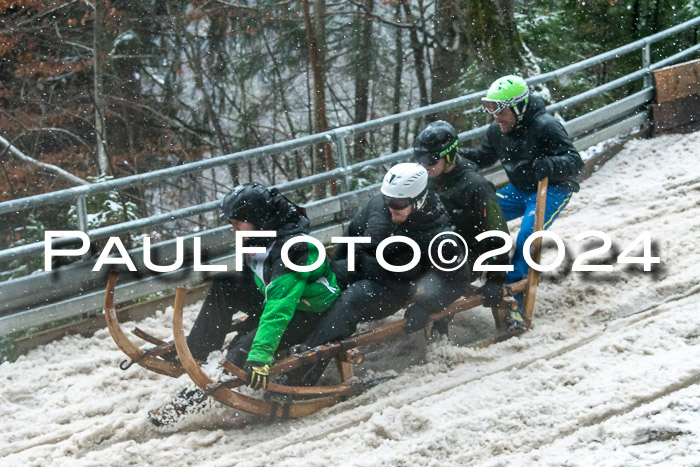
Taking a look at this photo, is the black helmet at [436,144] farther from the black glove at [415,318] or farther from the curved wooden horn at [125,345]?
the curved wooden horn at [125,345]

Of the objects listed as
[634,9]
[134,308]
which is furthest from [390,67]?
[134,308]

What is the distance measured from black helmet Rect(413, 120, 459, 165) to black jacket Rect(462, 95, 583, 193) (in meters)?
0.70

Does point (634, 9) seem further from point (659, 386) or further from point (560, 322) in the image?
point (659, 386)

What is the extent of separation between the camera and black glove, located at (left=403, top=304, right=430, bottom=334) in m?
5.04

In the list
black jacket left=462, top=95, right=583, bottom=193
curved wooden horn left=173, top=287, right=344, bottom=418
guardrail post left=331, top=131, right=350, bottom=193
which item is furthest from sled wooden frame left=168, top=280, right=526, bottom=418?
guardrail post left=331, top=131, right=350, bottom=193

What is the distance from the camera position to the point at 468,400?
4727 millimetres

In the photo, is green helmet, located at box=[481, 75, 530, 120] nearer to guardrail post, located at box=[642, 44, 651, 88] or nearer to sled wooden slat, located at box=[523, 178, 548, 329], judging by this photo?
sled wooden slat, located at box=[523, 178, 548, 329]

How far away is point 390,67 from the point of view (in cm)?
1301

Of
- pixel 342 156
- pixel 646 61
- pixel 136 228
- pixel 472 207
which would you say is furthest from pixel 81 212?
pixel 646 61

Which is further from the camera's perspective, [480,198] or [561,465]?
[480,198]

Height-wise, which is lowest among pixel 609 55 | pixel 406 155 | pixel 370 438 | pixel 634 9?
pixel 370 438

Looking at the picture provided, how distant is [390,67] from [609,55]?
507 centimetres

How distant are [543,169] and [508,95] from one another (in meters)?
0.62

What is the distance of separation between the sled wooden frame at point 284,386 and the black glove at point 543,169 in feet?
4.35
